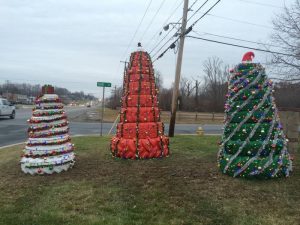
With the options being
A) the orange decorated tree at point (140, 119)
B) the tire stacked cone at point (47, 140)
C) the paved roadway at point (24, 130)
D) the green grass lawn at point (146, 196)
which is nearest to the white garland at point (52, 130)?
the tire stacked cone at point (47, 140)

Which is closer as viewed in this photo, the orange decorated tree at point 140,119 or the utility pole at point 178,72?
the orange decorated tree at point 140,119

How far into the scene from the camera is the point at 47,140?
8.14 m

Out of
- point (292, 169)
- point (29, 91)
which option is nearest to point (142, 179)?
point (292, 169)

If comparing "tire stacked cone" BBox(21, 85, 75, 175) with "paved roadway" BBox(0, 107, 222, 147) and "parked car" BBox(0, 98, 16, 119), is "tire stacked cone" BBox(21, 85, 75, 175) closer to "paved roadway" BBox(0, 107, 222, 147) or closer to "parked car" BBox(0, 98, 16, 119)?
"paved roadway" BBox(0, 107, 222, 147)

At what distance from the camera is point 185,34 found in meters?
15.1

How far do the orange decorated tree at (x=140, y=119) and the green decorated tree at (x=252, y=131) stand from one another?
8.13 ft

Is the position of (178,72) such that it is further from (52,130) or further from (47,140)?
(47,140)

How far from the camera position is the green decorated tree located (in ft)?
22.2

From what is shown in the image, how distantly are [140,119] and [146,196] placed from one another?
12.0 feet

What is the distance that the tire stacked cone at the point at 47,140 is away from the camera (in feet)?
26.2

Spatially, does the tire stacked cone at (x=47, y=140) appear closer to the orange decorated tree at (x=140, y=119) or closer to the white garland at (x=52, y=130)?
the white garland at (x=52, y=130)

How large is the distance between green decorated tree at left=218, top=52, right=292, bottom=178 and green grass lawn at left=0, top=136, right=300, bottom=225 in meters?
0.27

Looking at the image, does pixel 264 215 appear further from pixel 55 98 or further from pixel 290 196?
pixel 55 98

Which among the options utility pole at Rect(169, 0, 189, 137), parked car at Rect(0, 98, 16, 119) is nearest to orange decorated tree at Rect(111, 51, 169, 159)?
utility pole at Rect(169, 0, 189, 137)
